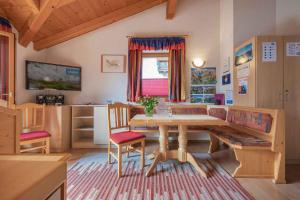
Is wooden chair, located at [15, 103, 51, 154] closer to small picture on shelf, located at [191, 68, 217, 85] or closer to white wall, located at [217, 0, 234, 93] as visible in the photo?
small picture on shelf, located at [191, 68, 217, 85]

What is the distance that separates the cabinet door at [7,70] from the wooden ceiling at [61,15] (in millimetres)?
299

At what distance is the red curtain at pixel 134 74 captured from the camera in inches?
170

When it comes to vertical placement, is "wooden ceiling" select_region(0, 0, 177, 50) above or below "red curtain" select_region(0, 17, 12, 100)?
above

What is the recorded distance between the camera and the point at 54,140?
3584 millimetres

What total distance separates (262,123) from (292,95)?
3.12 ft

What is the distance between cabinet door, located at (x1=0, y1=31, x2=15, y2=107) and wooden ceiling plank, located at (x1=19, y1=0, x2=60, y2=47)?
0.78 ft

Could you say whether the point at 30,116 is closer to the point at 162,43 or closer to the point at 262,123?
the point at 162,43

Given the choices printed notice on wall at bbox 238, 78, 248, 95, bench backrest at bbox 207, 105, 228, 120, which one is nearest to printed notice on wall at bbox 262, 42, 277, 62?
printed notice on wall at bbox 238, 78, 248, 95

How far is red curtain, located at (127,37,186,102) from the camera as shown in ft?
14.1

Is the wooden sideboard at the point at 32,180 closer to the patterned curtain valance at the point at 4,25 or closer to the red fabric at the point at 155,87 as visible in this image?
the patterned curtain valance at the point at 4,25

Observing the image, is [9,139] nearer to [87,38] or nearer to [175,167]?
[175,167]

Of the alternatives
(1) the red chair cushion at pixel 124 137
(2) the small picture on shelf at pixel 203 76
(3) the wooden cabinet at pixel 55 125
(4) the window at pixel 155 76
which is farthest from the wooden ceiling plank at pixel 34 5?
(2) the small picture on shelf at pixel 203 76

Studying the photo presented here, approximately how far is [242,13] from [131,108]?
2992 mm

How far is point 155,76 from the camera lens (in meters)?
4.45
